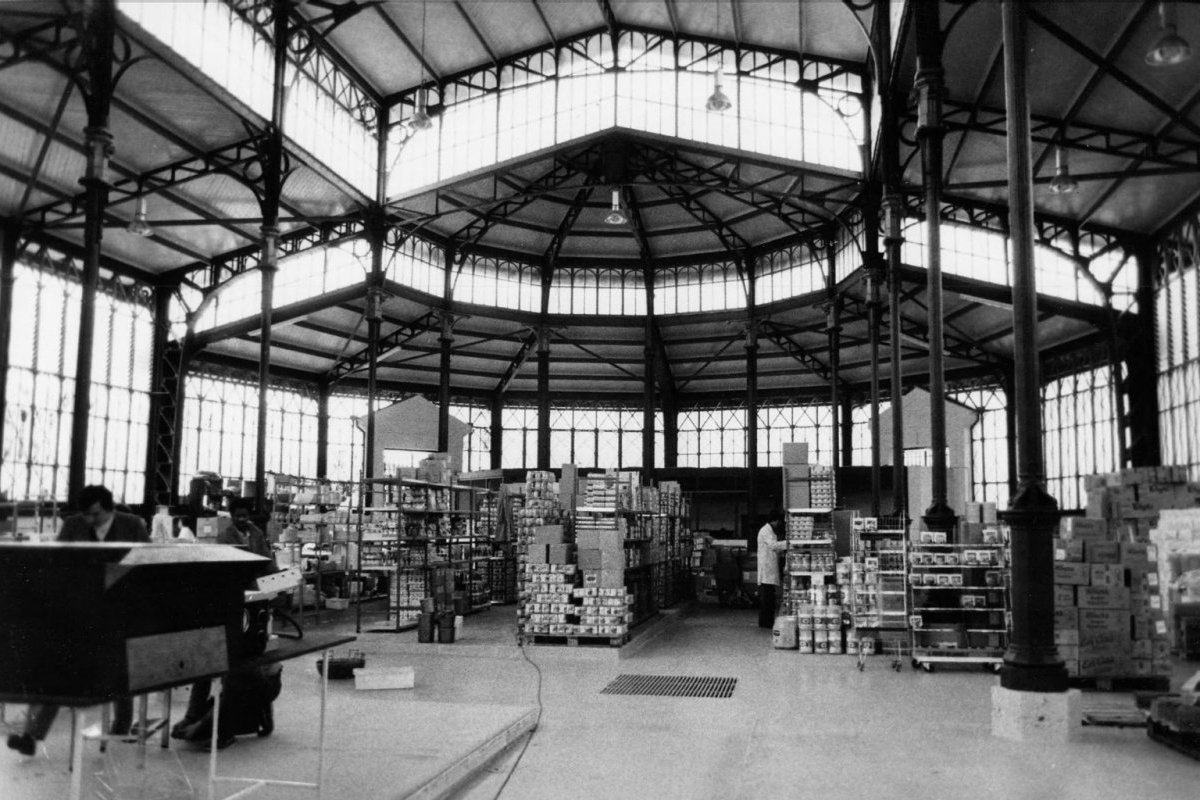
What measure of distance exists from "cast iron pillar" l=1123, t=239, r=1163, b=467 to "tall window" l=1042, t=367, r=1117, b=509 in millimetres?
3978

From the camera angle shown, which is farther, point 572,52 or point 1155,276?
point 572,52

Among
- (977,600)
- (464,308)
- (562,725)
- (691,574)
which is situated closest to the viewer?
(562,725)

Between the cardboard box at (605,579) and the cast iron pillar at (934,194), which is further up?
the cast iron pillar at (934,194)

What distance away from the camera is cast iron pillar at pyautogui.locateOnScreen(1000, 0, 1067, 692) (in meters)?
8.36

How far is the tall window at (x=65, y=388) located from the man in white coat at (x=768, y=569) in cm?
1560

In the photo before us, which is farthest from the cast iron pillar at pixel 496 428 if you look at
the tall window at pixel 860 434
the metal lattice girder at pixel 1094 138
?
the metal lattice girder at pixel 1094 138

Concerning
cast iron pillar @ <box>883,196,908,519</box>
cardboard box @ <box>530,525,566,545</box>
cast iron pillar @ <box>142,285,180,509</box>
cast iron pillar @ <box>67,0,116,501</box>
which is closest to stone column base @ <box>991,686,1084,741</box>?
cardboard box @ <box>530,525,566,545</box>

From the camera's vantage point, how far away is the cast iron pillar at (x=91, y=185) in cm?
1466

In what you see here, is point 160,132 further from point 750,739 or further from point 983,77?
point 750,739

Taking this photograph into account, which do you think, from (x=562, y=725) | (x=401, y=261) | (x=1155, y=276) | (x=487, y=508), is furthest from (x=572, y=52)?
(x=562, y=725)

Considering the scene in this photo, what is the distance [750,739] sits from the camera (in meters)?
8.67

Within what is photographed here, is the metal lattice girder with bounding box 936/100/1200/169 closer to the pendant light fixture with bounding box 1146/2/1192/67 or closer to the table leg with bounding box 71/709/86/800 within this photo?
the pendant light fixture with bounding box 1146/2/1192/67

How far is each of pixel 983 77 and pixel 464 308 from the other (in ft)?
59.1

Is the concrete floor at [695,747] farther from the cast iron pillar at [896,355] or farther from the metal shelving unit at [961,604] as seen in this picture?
the cast iron pillar at [896,355]
